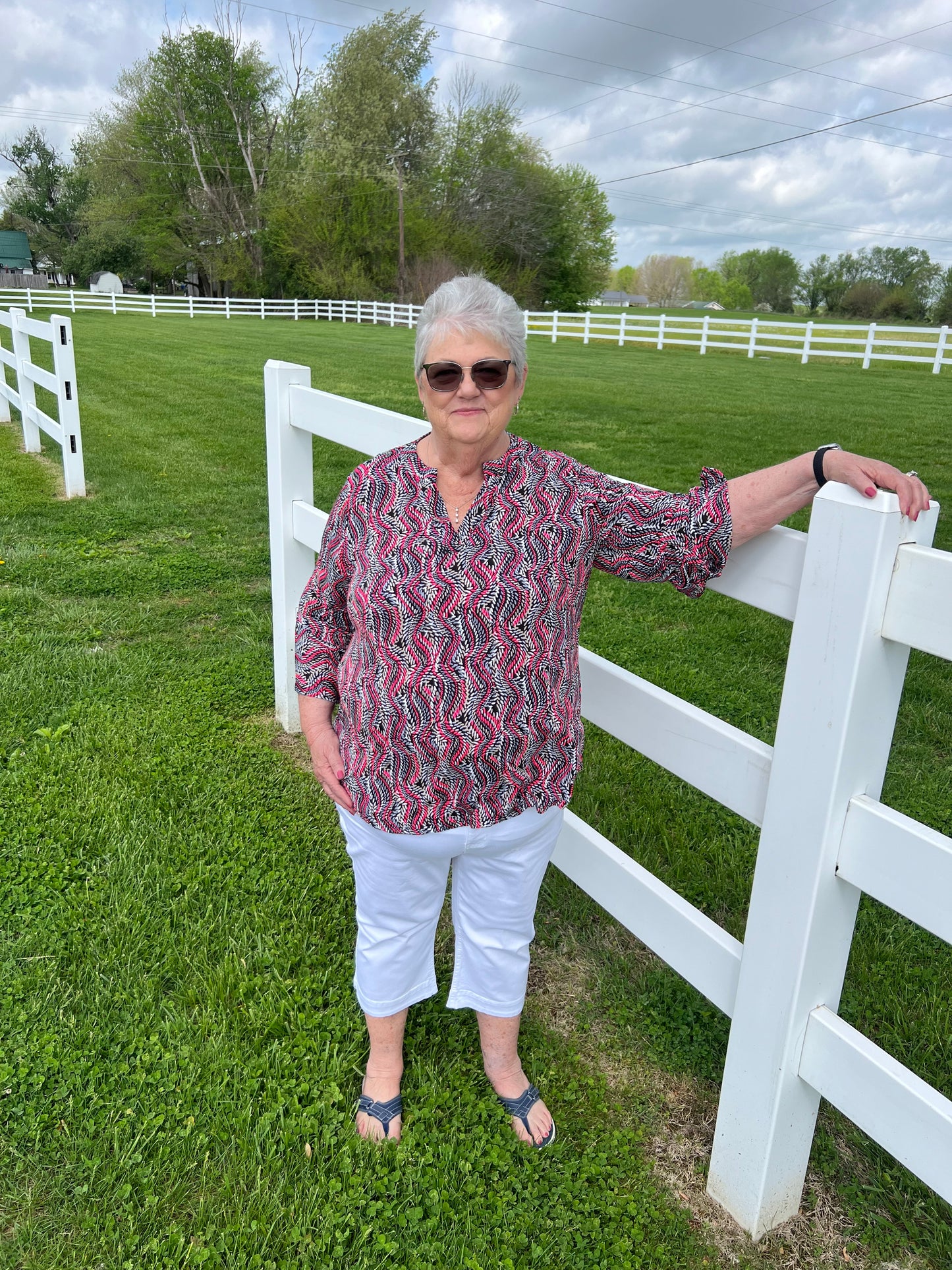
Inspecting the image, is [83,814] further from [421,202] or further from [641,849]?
[421,202]

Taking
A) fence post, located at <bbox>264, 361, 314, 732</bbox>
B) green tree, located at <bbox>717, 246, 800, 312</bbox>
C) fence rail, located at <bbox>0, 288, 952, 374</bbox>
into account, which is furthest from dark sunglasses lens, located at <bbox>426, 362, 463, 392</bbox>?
green tree, located at <bbox>717, 246, 800, 312</bbox>

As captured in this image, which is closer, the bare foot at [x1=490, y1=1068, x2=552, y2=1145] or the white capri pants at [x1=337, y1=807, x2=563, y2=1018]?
the white capri pants at [x1=337, y1=807, x2=563, y2=1018]

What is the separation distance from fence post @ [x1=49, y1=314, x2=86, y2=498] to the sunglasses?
5774 millimetres

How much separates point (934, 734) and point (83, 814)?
3186 millimetres

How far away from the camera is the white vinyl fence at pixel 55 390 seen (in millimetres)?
6719

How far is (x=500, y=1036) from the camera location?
7.05 ft

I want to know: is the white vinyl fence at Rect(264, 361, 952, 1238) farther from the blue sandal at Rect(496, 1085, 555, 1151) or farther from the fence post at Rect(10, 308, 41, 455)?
the fence post at Rect(10, 308, 41, 455)

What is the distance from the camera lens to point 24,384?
28.1 feet

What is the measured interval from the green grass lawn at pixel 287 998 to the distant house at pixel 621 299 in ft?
362

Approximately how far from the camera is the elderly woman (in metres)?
1.66

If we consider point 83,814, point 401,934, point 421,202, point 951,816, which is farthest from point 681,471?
point 421,202

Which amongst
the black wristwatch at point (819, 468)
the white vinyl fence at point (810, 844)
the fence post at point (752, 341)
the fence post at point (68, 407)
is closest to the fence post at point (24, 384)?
the fence post at point (68, 407)

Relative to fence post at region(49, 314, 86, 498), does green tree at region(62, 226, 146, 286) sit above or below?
above

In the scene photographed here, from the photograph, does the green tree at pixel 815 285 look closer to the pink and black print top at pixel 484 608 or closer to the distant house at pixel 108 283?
the distant house at pixel 108 283
